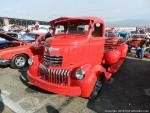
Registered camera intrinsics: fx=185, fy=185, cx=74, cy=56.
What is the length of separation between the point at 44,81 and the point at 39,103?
0.60 metres

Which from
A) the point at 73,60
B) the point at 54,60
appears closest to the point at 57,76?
the point at 54,60

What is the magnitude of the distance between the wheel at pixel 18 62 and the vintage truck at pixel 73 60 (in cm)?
273

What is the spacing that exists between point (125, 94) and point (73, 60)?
1.96 m

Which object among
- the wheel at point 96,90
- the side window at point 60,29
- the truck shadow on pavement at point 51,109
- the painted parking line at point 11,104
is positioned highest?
the side window at point 60,29

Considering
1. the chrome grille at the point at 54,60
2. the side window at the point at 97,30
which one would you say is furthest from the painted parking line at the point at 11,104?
the side window at the point at 97,30

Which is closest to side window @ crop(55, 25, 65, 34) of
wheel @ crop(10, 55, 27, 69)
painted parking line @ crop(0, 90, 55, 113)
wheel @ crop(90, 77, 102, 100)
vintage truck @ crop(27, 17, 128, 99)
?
vintage truck @ crop(27, 17, 128, 99)

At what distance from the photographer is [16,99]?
17.3 ft

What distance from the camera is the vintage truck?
15.6 ft

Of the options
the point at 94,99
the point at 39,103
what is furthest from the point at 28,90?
the point at 94,99

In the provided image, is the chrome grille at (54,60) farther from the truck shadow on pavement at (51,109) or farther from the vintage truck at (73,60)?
the truck shadow on pavement at (51,109)

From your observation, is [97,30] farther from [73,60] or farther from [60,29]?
[73,60]

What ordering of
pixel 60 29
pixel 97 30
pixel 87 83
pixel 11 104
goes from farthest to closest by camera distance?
pixel 60 29, pixel 97 30, pixel 11 104, pixel 87 83

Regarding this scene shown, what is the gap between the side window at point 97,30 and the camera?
19.8ft

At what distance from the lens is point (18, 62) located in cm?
862
